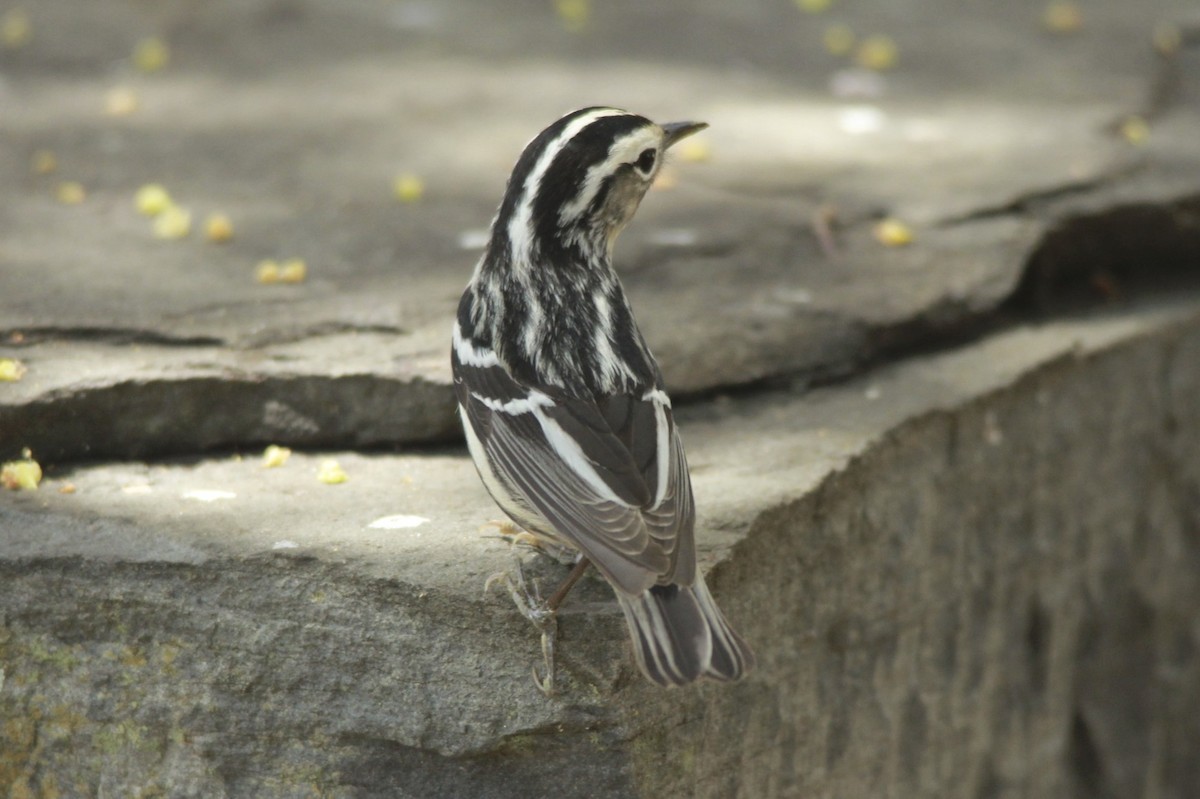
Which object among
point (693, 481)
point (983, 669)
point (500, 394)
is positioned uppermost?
point (500, 394)

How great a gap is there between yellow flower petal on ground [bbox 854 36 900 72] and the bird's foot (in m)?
4.77

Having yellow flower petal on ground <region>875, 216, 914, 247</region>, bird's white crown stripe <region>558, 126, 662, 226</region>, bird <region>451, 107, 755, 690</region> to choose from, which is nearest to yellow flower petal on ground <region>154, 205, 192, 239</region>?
bird <region>451, 107, 755, 690</region>

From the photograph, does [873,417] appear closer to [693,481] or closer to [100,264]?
[693,481]

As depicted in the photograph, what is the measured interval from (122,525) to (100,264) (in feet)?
5.25

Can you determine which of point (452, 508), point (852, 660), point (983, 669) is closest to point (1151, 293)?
point (983, 669)

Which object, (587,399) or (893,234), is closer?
(587,399)

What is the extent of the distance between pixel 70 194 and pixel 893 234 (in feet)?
10.3

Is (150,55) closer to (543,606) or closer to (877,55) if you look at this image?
(877,55)

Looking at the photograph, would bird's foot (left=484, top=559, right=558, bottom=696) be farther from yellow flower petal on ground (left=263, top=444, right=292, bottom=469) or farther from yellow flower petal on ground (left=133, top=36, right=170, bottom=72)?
yellow flower petal on ground (left=133, top=36, right=170, bottom=72)

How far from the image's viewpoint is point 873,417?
425 centimetres

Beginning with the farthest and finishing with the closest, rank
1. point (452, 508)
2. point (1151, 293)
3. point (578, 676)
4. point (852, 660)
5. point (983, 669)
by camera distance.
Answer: point (1151, 293) < point (983, 669) < point (852, 660) < point (452, 508) < point (578, 676)

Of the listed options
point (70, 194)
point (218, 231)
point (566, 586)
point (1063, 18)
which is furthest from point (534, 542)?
point (1063, 18)

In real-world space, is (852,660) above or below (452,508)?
below

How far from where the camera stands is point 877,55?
7270 mm
